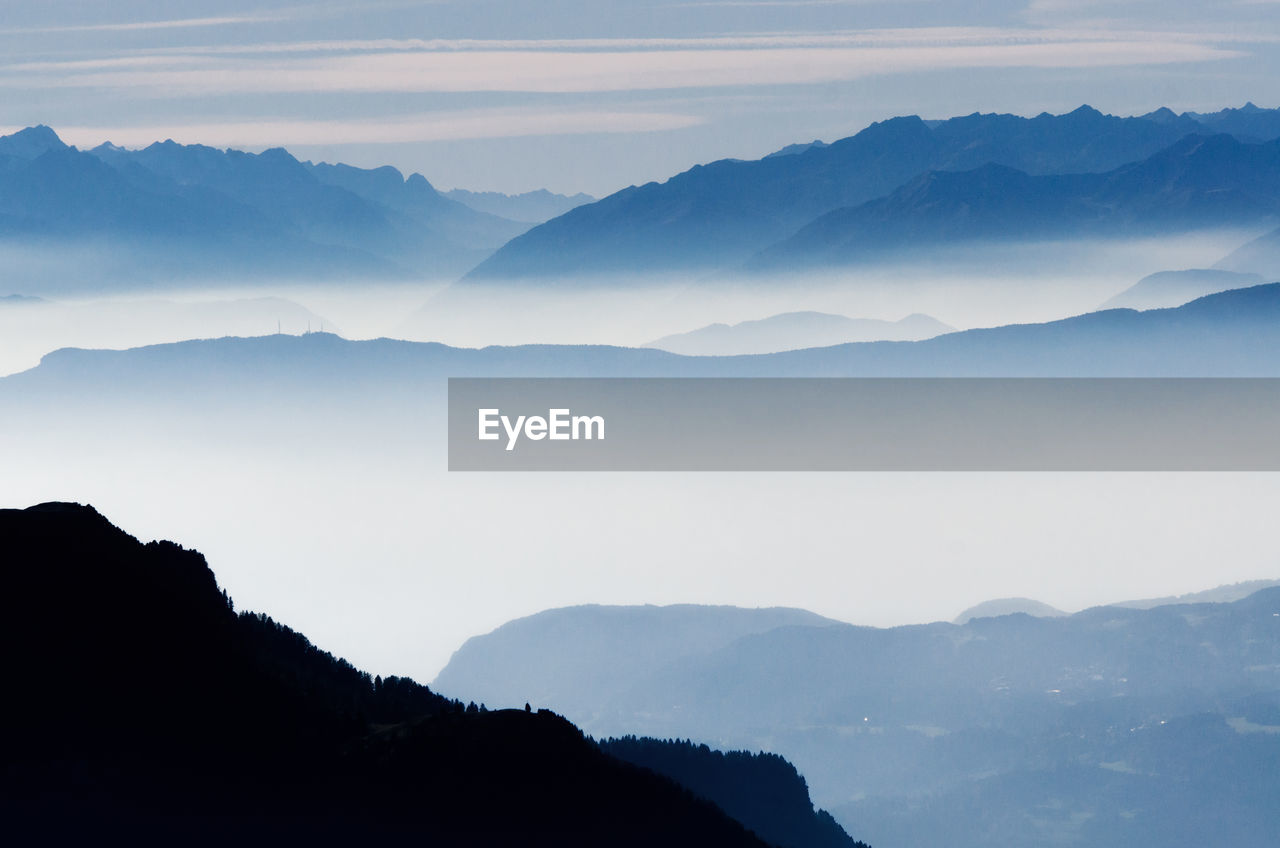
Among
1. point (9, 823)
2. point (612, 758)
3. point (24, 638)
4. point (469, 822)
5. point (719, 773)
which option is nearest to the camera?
point (9, 823)

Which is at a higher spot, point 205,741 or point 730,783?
point 205,741

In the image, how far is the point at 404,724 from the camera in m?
107

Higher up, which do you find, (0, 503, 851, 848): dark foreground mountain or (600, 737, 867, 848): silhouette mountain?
(0, 503, 851, 848): dark foreground mountain

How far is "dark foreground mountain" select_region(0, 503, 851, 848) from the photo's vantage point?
3762 inches

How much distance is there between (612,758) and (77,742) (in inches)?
1395

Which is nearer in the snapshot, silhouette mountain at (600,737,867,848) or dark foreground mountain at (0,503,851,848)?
dark foreground mountain at (0,503,851,848)

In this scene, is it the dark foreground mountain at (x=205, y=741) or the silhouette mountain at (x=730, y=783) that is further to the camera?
the silhouette mountain at (x=730, y=783)

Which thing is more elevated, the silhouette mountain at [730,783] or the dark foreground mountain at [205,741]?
the dark foreground mountain at [205,741]

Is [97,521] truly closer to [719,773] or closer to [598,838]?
[598,838]

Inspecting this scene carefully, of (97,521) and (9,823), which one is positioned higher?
(97,521)

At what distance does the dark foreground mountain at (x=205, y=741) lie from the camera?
314 ft

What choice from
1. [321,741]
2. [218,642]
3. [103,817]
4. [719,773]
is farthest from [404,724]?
[719,773]

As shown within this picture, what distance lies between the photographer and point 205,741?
10231 cm

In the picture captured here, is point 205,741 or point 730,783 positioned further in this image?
point 730,783
